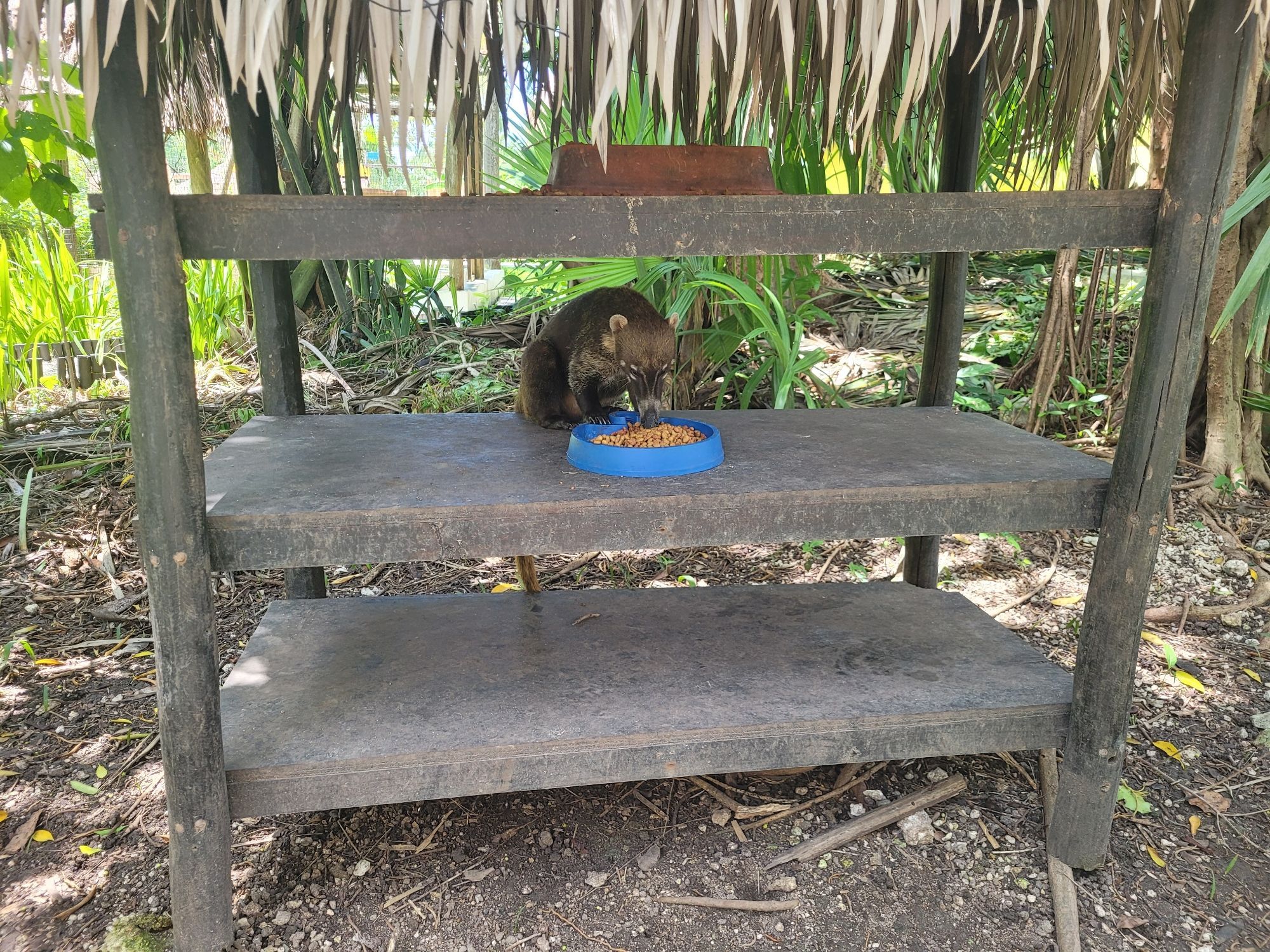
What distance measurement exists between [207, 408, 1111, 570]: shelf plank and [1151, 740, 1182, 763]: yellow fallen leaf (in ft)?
3.58

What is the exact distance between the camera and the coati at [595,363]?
279 centimetres

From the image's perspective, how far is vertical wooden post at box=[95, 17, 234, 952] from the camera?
153 centimetres

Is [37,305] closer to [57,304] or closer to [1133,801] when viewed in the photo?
[57,304]

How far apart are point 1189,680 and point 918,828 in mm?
1430

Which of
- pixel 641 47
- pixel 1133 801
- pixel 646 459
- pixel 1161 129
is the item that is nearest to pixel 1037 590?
pixel 1133 801

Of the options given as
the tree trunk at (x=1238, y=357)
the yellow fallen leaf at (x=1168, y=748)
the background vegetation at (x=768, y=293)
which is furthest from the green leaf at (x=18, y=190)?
the tree trunk at (x=1238, y=357)

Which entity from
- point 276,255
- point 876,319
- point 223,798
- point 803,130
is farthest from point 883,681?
point 876,319

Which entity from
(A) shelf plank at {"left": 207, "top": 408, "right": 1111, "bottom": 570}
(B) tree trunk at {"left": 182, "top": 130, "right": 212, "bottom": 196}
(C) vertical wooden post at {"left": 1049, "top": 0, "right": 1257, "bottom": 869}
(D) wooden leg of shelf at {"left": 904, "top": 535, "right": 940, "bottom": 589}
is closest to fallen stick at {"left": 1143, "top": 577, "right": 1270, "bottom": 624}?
(D) wooden leg of shelf at {"left": 904, "top": 535, "right": 940, "bottom": 589}

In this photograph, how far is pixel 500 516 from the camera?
6.13 ft

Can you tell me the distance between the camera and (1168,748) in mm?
2768

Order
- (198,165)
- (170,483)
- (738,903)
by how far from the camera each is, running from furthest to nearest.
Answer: (198,165) < (738,903) < (170,483)

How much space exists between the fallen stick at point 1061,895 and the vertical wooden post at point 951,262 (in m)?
0.81

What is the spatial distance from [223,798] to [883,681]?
1616mm

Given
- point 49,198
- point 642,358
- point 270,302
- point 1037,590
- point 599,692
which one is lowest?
point 1037,590
